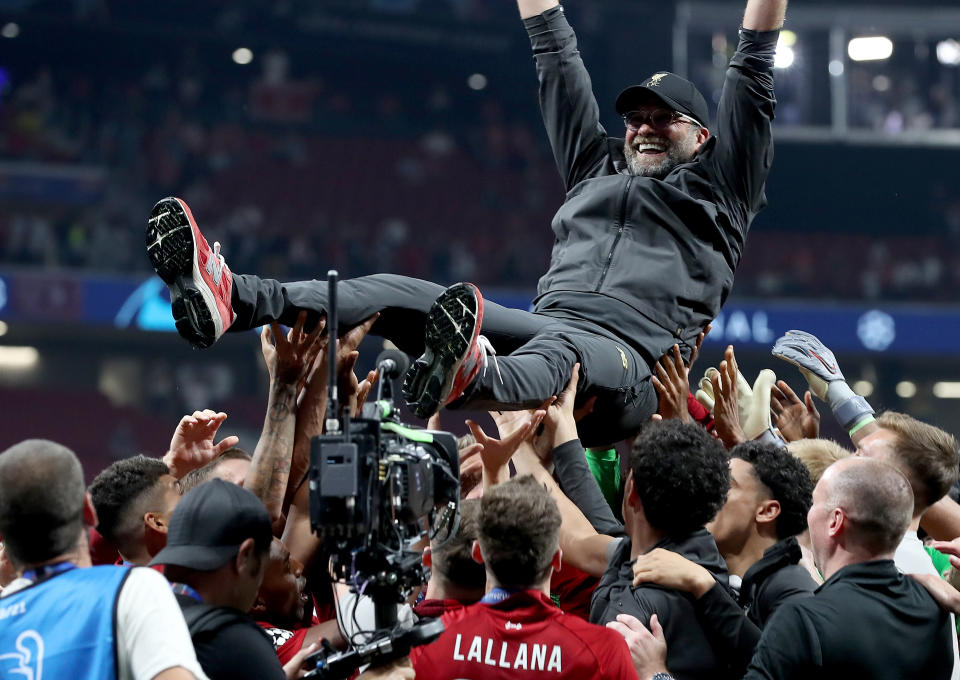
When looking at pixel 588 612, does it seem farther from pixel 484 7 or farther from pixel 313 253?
pixel 484 7

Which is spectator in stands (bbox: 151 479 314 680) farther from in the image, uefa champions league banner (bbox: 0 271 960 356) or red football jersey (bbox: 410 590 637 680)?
uefa champions league banner (bbox: 0 271 960 356)

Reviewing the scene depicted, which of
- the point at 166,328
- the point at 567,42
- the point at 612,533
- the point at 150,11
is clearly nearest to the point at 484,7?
the point at 150,11

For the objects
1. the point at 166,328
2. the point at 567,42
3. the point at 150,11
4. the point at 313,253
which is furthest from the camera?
the point at 150,11

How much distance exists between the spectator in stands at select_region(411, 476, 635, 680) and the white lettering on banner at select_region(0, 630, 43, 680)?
0.88 m

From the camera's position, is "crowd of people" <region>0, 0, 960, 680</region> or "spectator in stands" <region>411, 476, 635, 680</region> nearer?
"crowd of people" <region>0, 0, 960, 680</region>

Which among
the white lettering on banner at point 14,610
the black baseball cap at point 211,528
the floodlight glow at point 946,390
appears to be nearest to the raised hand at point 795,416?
the black baseball cap at point 211,528

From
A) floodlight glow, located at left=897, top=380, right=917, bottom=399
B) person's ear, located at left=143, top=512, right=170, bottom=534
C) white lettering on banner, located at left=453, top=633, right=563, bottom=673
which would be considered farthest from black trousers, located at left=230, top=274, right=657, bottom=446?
floodlight glow, located at left=897, top=380, right=917, bottom=399

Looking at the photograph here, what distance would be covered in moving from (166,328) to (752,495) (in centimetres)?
1401

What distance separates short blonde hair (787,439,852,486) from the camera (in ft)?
11.4

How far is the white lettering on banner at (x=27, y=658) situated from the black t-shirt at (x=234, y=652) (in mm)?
303

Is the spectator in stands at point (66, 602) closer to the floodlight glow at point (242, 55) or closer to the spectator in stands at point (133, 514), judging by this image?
the spectator in stands at point (133, 514)

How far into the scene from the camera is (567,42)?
15.0 feet

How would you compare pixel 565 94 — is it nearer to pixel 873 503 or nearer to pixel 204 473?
pixel 204 473

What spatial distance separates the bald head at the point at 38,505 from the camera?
2.22m
